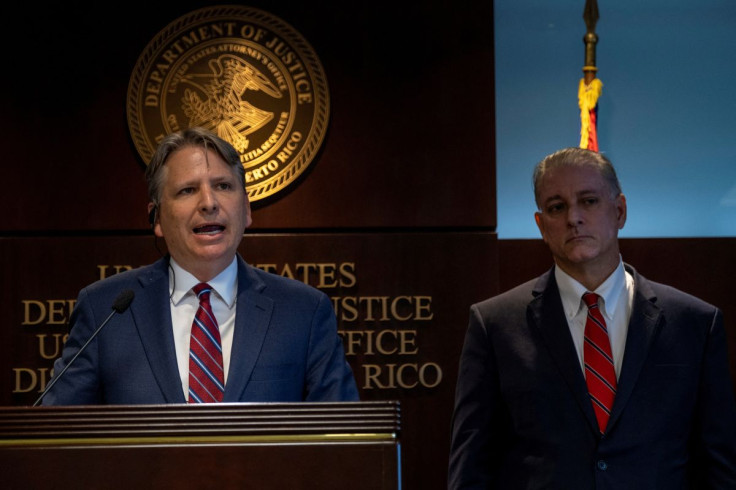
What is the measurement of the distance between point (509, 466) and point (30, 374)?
2227 mm

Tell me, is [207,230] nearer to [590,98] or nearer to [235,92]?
[235,92]

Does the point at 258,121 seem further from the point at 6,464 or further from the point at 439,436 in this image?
the point at 6,464

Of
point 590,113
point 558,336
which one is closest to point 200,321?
point 558,336

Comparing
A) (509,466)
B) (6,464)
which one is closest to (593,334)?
(509,466)

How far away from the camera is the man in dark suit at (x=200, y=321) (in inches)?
76.8

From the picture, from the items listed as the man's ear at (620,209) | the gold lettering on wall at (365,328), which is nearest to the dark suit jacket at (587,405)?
the man's ear at (620,209)

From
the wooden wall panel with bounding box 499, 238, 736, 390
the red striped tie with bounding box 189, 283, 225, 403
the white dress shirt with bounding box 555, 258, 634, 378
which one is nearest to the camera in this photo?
the red striped tie with bounding box 189, 283, 225, 403

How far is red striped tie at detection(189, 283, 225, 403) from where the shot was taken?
6.31ft

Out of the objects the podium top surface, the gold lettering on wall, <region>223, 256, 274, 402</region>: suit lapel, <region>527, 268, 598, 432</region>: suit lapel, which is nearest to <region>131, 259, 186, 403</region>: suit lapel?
<region>223, 256, 274, 402</region>: suit lapel

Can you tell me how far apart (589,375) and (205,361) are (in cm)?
101

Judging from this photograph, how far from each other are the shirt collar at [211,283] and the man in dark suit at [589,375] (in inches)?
28.1

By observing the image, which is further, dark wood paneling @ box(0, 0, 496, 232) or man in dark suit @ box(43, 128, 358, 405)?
dark wood paneling @ box(0, 0, 496, 232)

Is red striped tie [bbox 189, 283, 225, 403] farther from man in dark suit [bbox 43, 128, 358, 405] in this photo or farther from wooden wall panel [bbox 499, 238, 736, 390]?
wooden wall panel [bbox 499, 238, 736, 390]

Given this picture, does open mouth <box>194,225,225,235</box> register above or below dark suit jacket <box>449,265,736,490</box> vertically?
above
